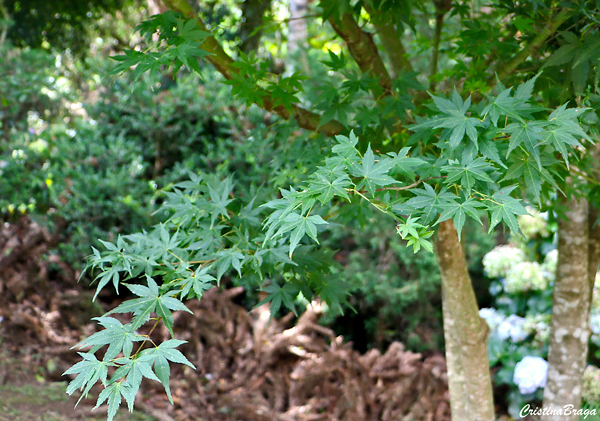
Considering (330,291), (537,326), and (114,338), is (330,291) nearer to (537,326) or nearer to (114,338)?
(114,338)

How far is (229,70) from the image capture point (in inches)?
68.9

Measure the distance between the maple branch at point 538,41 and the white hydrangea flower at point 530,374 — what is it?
199cm

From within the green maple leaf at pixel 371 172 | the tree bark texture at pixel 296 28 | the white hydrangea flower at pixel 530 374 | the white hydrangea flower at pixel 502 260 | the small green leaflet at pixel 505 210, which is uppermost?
the tree bark texture at pixel 296 28

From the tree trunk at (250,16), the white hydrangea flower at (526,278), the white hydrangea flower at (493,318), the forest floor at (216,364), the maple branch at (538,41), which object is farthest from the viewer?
the tree trunk at (250,16)

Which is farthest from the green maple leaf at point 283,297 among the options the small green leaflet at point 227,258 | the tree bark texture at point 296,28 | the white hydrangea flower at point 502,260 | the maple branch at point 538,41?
the tree bark texture at point 296,28

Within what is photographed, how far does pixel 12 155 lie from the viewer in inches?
152

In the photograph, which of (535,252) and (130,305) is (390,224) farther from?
(130,305)

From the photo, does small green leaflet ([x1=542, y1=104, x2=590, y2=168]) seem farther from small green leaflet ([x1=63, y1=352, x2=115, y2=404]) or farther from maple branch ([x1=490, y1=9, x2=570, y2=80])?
small green leaflet ([x1=63, y1=352, x2=115, y2=404])

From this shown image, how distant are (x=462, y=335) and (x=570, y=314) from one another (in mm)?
688

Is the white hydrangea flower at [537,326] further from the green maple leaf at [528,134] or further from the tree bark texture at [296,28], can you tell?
the tree bark texture at [296,28]

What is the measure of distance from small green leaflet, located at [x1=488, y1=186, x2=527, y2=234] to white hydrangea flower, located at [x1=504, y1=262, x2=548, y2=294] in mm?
2516

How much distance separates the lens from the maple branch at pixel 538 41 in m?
1.57

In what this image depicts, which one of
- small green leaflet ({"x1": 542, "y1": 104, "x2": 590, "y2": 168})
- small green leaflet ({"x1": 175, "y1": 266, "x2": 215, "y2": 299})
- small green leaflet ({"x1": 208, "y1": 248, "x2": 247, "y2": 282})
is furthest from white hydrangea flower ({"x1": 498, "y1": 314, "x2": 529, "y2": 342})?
small green leaflet ({"x1": 175, "y1": 266, "x2": 215, "y2": 299})

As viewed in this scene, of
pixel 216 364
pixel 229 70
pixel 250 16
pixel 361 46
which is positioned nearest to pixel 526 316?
pixel 216 364
